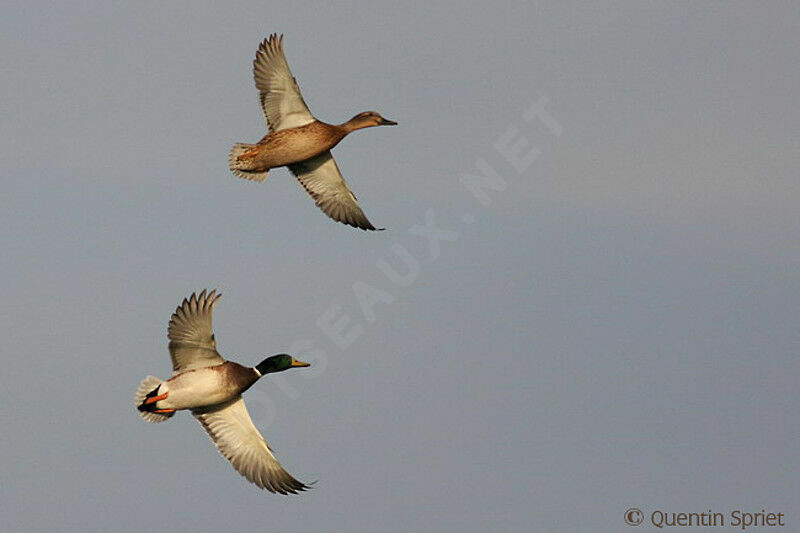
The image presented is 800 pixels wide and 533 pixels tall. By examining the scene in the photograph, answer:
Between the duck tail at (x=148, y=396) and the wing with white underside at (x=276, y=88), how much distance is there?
15.0 feet

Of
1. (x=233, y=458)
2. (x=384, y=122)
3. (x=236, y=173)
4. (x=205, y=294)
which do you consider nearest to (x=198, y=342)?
(x=205, y=294)

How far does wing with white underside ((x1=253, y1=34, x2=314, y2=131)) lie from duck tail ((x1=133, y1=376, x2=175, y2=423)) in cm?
457

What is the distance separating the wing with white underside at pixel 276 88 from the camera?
21.1 metres

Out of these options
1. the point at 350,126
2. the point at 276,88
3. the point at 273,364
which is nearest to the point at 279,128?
the point at 276,88

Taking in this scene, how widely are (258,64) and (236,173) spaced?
5.37 feet

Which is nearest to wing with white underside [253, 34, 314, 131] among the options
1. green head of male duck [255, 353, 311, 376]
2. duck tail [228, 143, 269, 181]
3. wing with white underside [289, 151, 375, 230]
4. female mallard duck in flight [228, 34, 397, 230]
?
female mallard duck in flight [228, 34, 397, 230]

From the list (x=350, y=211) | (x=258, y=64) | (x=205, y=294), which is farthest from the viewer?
(x=350, y=211)

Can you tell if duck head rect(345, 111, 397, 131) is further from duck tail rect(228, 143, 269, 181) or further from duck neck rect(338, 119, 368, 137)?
duck tail rect(228, 143, 269, 181)

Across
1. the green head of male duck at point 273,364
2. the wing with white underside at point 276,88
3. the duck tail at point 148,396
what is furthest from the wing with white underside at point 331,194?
the duck tail at point 148,396

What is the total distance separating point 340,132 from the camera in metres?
21.5

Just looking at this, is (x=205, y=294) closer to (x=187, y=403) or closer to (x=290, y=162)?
(x=187, y=403)

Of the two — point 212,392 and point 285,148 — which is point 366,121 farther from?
point 212,392

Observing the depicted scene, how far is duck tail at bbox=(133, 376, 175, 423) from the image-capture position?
18.5 metres

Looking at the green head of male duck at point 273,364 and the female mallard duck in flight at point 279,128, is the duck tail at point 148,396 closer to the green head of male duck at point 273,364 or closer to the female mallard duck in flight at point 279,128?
the green head of male duck at point 273,364
